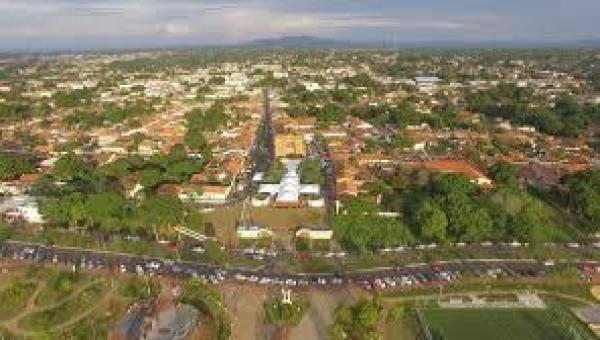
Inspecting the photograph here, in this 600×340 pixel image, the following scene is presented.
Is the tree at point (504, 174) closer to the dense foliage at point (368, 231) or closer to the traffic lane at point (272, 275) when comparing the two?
the traffic lane at point (272, 275)

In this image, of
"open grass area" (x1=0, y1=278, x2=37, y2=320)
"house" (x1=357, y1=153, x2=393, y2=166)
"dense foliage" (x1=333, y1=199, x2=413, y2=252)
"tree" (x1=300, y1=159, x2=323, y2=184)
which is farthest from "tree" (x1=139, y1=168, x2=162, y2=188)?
"house" (x1=357, y1=153, x2=393, y2=166)

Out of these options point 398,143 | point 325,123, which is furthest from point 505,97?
point 398,143

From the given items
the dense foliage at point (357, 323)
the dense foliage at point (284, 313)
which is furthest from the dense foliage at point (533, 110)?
the dense foliage at point (284, 313)

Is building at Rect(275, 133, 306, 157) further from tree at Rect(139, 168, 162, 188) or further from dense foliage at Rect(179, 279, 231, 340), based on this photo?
dense foliage at Rect(179, 279, 231, 340)

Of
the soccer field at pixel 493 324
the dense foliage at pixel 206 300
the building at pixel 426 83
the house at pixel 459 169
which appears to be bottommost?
the soccer field at pixel 493 324

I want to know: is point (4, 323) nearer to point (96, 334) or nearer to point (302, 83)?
point (96, 334)

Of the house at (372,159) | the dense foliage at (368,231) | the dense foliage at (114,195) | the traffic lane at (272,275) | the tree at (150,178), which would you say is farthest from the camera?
the house at (372,159)

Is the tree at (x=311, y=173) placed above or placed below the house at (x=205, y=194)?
above
